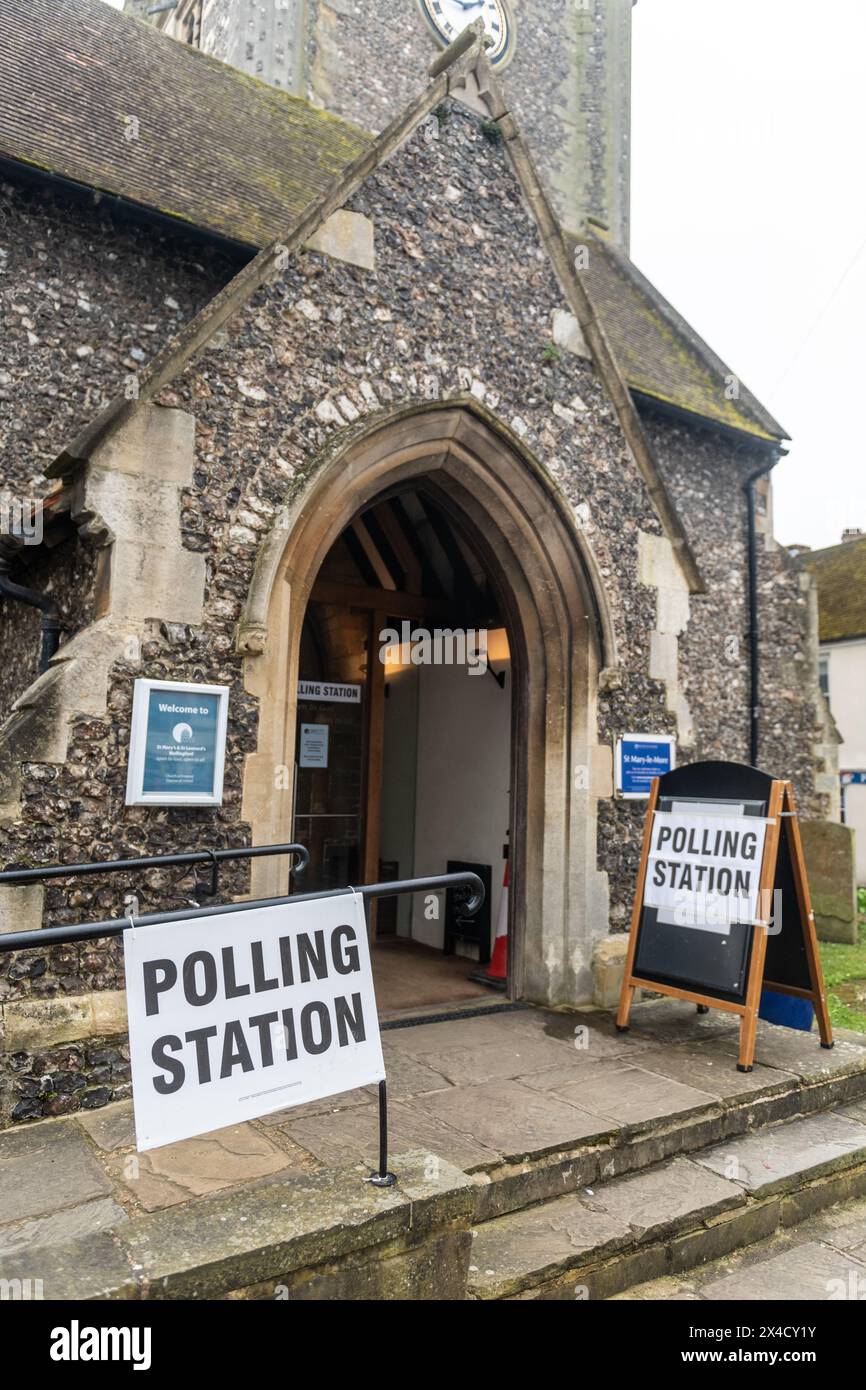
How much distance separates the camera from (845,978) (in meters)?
8.00

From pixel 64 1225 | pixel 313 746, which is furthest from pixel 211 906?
pixel 313 746

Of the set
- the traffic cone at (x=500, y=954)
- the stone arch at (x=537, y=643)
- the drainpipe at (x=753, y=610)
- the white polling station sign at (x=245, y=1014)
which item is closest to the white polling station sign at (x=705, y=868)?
the stone arch at (x=537, y=643)

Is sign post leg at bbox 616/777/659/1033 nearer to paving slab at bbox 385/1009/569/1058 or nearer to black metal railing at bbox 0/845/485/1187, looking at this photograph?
paving slab at bbox 385/1009/569/1058

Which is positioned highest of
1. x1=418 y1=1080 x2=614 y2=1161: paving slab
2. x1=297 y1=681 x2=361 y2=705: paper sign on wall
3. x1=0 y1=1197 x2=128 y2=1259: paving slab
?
x1=297 y1=681 x2=361 y2=705: paper sign on wall

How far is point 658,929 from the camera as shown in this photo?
17.6 feet

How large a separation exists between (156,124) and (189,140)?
12.4 inches

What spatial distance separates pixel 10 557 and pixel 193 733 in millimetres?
1806

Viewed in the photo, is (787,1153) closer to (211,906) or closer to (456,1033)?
(456,1033)

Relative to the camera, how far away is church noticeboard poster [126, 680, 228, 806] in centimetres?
442

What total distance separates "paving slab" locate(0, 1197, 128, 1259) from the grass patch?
490cm

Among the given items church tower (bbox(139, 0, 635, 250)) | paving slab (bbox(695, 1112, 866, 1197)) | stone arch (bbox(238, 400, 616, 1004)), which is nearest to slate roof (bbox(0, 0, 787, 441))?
church tower (bbox(139, 0, 635, 250))

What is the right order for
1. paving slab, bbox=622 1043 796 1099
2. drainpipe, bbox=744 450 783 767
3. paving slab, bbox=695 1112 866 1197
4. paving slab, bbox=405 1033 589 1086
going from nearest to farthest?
1. paving slab, bbox=695 1112 866 1197
2. paving slab, bbox=622 1043 796 1099
3. paving slab, bbox=405 1033 589 1086
4. drainpipe, bbox=744 450 783 767

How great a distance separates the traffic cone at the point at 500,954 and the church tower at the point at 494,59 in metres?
11.2

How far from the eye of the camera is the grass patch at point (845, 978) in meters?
6.49
